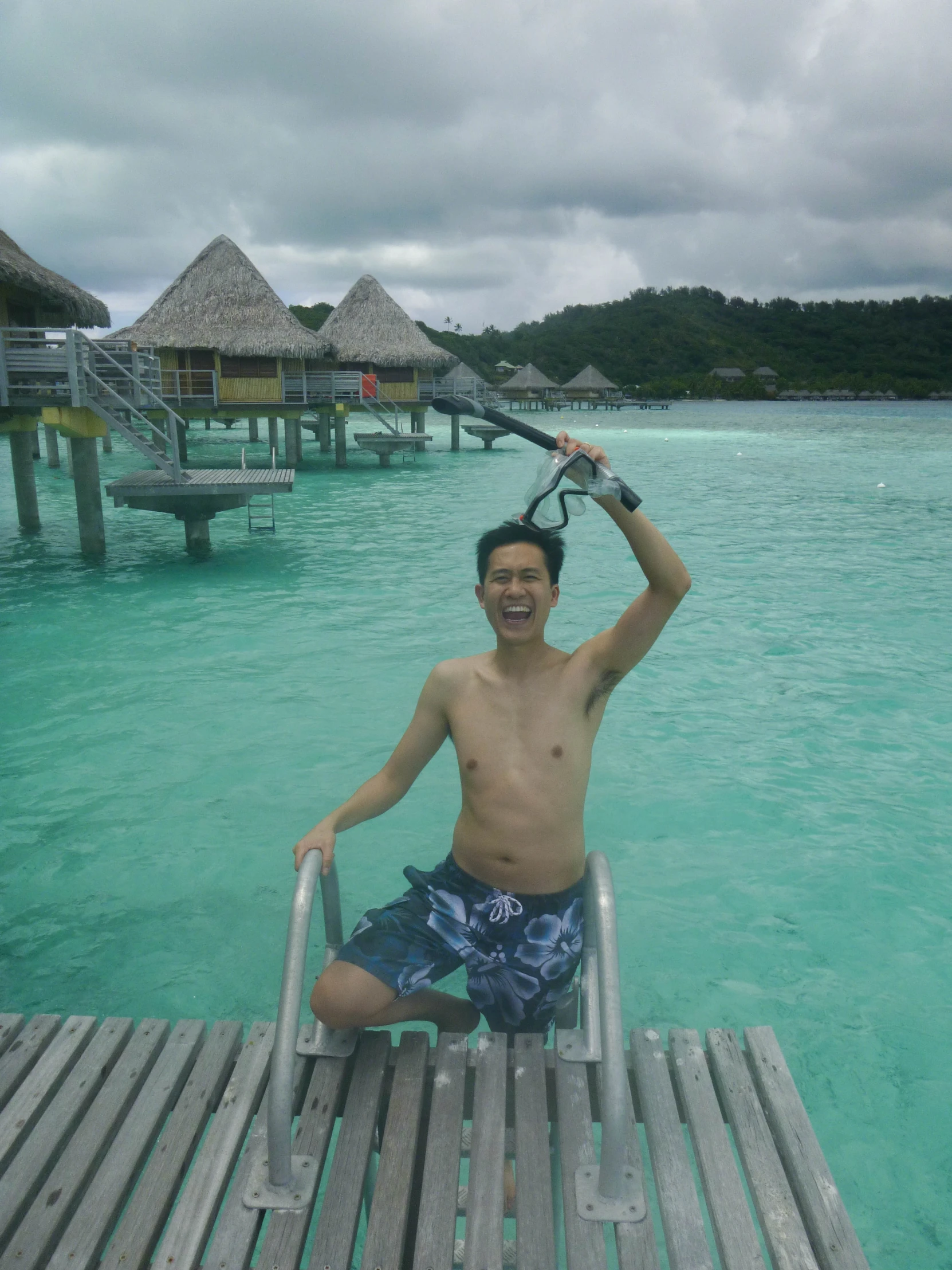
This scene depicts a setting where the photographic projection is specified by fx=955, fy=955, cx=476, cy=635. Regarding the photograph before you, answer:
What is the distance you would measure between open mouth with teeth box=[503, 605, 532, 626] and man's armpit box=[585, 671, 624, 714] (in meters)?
0.27

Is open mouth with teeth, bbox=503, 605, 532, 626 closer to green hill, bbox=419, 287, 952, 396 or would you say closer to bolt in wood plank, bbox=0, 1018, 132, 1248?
bolt in wood plank, bbox=0, 1018, 132, 1248

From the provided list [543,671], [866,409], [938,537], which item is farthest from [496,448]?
[866,409]

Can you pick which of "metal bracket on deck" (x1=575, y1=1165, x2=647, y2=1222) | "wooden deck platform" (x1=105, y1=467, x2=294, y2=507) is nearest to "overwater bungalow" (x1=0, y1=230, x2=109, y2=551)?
"wooden deck platform" (x1=105, y1=467, x2=294, y2=507)

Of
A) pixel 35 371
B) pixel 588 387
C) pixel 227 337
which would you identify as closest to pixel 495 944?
pixel 35 371

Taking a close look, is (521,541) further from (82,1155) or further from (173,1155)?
(82,1155)

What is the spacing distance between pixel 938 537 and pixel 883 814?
457 inches

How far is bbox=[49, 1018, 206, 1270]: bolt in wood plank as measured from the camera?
1.94 metres

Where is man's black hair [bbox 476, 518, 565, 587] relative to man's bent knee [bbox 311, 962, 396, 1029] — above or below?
above

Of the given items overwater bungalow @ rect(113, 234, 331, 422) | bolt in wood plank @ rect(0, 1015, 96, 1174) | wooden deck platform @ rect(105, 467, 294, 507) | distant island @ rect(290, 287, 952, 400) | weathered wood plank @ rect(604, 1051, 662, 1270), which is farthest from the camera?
distant island @ rect(290, 287, 952, 400)

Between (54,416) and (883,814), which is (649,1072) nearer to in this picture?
(883,814)

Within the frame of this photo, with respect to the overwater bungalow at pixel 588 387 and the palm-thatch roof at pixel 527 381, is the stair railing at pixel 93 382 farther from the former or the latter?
the overwater bungalow at pixel 588 387

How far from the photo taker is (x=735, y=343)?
125312 mm

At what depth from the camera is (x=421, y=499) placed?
66.8 feet

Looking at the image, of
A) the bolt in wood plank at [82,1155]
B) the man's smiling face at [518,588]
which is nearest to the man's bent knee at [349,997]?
the bolt in wood plank at [82,1155]
